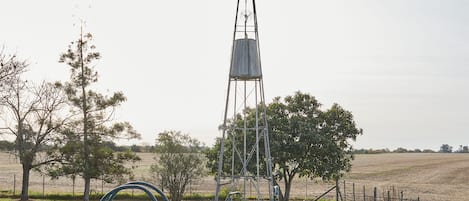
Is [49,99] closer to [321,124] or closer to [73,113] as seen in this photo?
[73,113]

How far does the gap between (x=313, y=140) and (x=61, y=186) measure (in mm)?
19039

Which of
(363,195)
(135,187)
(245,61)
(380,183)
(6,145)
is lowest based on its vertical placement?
(380,183)

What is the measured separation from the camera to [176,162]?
28.4 metres

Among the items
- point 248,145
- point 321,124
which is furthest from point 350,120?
point 248,145

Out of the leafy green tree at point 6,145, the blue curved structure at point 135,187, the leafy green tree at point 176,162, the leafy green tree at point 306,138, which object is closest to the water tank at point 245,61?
the blue curved structure at point 135,187

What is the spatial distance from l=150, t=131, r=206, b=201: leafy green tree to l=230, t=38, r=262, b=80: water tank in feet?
38.2

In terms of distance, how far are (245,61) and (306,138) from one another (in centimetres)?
1002

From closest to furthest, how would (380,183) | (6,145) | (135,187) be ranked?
1. (135,187)
2. (6,145)
3. (380,183)

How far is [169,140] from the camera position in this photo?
28.2 meters

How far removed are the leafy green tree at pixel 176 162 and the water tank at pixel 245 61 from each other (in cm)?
1166

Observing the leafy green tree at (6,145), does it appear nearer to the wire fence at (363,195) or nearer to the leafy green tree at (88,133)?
the leafy green tree at (88,133)

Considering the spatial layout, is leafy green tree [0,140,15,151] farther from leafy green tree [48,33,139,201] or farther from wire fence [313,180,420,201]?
wire fence [313,180,420,201]

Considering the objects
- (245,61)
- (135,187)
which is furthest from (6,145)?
(135,187)

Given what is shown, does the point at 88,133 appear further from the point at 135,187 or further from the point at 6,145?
the point at 135,187
